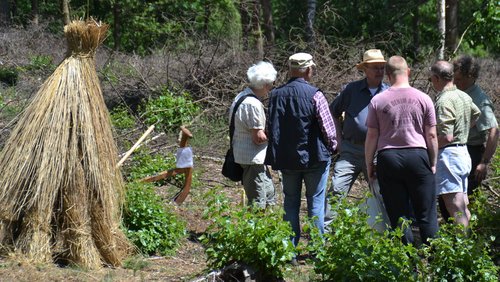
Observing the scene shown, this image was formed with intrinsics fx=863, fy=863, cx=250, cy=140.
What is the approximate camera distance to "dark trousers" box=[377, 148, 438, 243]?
5852 mm

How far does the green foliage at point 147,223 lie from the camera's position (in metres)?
7.03

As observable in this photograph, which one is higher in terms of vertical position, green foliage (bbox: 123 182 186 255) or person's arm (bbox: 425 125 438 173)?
person's arm (bbox: 425 125 438 173)

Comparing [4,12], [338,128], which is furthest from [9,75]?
[338,128]

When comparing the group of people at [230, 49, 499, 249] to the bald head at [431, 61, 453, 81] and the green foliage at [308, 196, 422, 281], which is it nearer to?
the bald head at [431, 61, 453, 81]

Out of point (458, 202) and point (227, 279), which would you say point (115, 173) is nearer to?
point (227, 279)

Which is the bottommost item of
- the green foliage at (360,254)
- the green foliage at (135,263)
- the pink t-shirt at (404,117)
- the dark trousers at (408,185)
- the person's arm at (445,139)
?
the green foliage at (135,263)

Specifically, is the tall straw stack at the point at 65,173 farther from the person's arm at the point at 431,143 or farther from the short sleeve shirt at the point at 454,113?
the short sleeve shirt at the point at 454,113

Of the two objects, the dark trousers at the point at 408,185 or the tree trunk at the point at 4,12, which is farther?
the tree trunk at the point at 4,12

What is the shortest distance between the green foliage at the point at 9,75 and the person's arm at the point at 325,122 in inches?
342

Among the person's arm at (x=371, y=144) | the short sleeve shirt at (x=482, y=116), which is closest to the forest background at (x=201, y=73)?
the short sleeve shirt at (x=482, y=116)

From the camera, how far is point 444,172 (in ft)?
21.5

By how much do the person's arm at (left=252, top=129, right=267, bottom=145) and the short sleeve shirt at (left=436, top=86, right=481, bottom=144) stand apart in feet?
4.77

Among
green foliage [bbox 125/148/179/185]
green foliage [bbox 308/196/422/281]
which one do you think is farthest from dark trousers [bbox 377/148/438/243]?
green foliage [bbox 125/148/179/185]

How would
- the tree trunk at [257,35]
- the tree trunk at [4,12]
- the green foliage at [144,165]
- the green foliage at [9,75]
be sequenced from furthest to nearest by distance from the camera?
the tree trunk at [4,12] < the green foliage at [9,75] < the tree trunk at [257,35] < the green foliage at [144,165]
